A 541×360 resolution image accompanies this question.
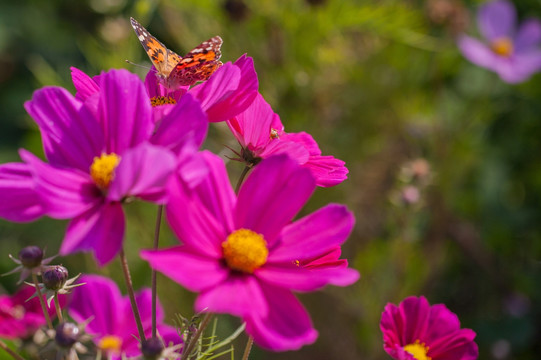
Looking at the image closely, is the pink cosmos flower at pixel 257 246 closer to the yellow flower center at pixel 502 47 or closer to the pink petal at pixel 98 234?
the pink petal at pixel 98 234

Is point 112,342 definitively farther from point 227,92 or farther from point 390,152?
point 390,152

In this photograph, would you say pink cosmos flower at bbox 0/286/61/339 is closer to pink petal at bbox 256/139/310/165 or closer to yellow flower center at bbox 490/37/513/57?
pink petal at bbox 256/139/310/165

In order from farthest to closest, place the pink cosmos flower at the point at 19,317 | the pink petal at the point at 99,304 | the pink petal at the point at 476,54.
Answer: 1. the pink petal at the point at 476,54
2. the pink petal at the point at 99,304
3. the pink cosmos flower at the point at 19,317

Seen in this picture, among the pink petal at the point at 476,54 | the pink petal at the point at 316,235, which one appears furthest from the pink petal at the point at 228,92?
the pink petal at the point at 476,54

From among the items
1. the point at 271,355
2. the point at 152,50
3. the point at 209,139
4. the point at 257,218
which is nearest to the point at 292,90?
the point at 209,139

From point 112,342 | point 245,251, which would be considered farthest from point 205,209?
point 112,342

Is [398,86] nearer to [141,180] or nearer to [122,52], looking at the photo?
[122,52]
